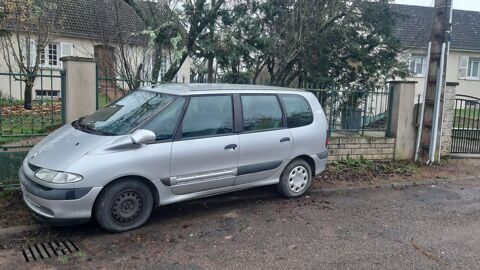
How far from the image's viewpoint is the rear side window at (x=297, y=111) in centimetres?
638

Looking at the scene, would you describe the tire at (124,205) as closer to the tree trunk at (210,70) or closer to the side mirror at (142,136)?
the side mirror at (142,136)

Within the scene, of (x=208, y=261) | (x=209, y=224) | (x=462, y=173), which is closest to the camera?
(x=208, y=261)

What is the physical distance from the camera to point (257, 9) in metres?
10.6

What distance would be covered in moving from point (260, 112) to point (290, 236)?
1904mm

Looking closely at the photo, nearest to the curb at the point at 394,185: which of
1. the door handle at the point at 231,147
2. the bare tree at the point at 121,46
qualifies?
the door handle at the point at 231,147

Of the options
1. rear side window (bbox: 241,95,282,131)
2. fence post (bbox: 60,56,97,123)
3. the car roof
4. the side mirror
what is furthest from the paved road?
fence post (bbox: 60,56,97,123)

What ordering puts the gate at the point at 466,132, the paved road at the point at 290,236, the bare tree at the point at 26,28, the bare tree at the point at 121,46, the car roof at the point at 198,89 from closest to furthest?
the paved road at the point at 290,236
the car roof at the point at 198,89
the bare tree at the point at 121,46
the gate at the point at 466,132
the bare tree at the point at 26,28

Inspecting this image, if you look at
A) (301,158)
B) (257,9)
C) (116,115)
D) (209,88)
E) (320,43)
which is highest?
(257,9)

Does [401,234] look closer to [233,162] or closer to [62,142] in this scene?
[233,162]

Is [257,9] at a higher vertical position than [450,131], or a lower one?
higher

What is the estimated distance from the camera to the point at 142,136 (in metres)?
4.82

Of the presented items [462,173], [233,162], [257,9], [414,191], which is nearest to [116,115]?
[233,162]

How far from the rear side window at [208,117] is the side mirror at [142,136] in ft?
1.58

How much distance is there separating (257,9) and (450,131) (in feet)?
18.0
